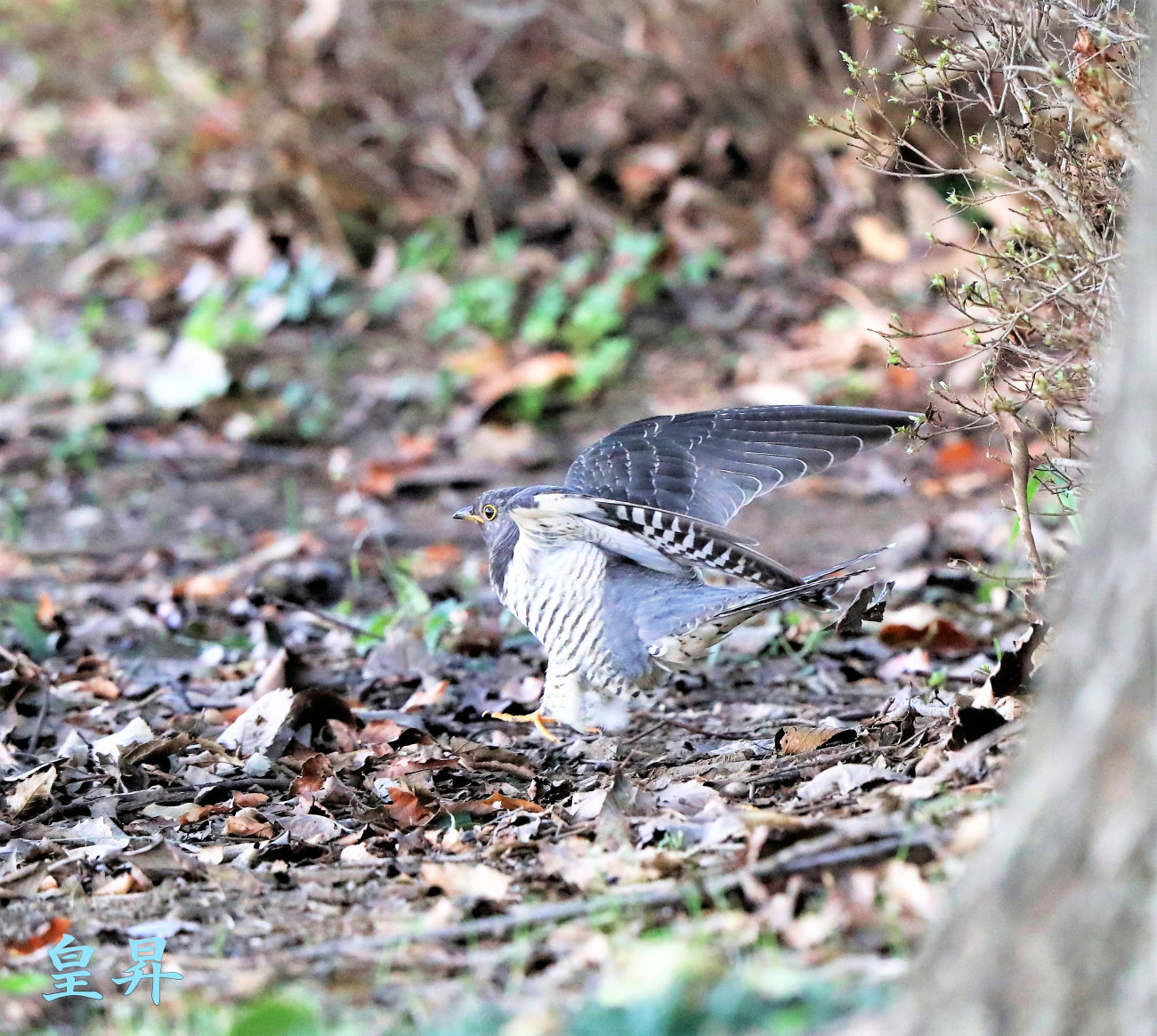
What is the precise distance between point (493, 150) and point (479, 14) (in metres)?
0.92

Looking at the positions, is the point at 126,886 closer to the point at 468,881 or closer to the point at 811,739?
the point at 468,881

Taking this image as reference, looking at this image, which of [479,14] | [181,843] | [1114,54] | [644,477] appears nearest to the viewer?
[1114,54]

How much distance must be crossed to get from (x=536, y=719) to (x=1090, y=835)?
2.84 metres

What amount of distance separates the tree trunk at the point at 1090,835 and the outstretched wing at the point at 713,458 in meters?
2.45

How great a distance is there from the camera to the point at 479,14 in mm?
8922

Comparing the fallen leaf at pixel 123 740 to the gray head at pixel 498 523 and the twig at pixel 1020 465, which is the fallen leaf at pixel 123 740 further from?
the twig at pixel 1020 465

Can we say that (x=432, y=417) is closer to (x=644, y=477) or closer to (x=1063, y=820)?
(x=644, y=477)

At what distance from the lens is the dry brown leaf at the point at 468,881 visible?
279 cm

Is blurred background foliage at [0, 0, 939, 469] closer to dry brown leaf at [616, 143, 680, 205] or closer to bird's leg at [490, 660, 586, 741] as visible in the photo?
dry brown leaf at [616, 143, 680, 205]

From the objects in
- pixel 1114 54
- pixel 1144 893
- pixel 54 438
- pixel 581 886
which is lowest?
pixel 54 438

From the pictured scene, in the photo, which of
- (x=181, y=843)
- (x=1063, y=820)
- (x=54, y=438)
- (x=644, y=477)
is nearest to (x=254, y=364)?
(x=54, y=438)

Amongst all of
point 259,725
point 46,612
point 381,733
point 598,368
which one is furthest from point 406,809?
point 598,368

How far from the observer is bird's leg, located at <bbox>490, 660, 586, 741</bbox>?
14.0 feet

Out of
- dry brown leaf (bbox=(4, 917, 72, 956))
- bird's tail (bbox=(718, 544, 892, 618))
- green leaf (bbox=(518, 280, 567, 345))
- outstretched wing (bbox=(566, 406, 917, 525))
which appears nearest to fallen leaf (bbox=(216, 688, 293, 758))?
outstretched wing (bbox=(566, 406, 917, 525))
